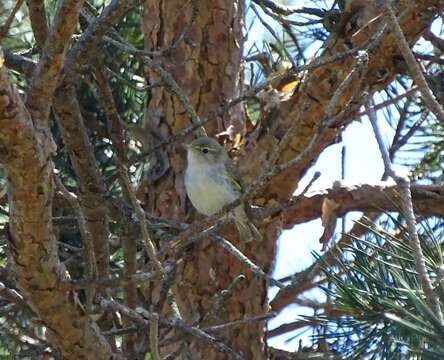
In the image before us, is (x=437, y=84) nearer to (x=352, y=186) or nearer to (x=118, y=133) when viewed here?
(x=352, y=186)

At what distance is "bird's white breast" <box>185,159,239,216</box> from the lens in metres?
4.14

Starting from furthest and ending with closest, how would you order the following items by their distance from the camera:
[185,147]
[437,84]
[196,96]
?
1. [185,147]
2. [196,96]
3. [437,84]

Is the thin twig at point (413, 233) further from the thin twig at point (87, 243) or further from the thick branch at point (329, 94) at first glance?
the thick branch at point (329, 94)

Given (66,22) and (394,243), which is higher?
(66,22)

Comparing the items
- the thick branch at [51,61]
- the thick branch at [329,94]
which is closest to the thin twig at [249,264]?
the thick branch at [329,94]

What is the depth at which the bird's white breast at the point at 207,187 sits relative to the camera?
4137mm

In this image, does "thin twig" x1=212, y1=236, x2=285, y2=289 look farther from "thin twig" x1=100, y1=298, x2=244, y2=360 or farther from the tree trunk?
the tree trunk

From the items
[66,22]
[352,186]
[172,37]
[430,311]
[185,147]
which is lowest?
[430,311]

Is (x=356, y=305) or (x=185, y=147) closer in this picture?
(x=356, y=305)

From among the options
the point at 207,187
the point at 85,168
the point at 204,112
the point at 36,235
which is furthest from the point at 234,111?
the point at 36,235

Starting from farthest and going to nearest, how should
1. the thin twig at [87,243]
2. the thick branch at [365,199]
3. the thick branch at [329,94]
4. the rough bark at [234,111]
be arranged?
1. the thick branch at [365,199]
2. the rough bark at [234,111]
3. the thick branch at [329,94]
4. the thin twig at [87,243]

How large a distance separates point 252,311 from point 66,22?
2056 millimetres

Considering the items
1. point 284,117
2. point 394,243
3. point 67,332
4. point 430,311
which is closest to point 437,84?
point 284,117

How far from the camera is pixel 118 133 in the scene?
2.97 metres
